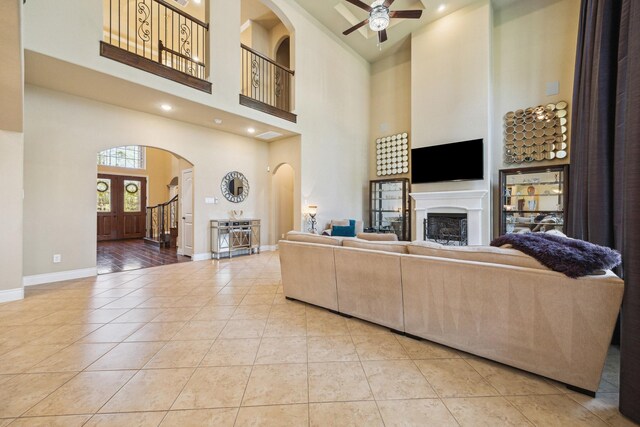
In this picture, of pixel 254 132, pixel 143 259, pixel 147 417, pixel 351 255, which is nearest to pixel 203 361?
pixel 147 417

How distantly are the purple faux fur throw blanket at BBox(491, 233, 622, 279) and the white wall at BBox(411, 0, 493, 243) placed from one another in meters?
4.58

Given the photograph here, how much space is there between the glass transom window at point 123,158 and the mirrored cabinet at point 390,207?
8.70 meters

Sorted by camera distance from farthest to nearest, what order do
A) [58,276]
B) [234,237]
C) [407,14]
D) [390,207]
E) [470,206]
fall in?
[390,207] < [234,237] < [470,206] < [407,14] < [58,276]

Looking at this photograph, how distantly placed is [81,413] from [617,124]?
416cm

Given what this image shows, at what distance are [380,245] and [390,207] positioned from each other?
5896 mm

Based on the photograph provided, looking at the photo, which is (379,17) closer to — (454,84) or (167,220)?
(454,84)

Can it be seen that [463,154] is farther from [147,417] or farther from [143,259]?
[143,259]

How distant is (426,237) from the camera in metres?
6.71

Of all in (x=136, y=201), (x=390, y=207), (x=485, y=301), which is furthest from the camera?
(x=136, y=201)

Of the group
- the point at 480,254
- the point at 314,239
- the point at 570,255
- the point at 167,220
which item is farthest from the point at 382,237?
the point at 167,220

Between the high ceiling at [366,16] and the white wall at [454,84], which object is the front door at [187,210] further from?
the white wall at [454,84]

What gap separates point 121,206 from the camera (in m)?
9.48

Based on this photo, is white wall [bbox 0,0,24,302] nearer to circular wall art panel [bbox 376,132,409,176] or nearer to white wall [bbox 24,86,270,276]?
white wall [bbox 24,86,270,276]

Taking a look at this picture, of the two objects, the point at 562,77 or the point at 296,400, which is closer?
the point at 296,400
